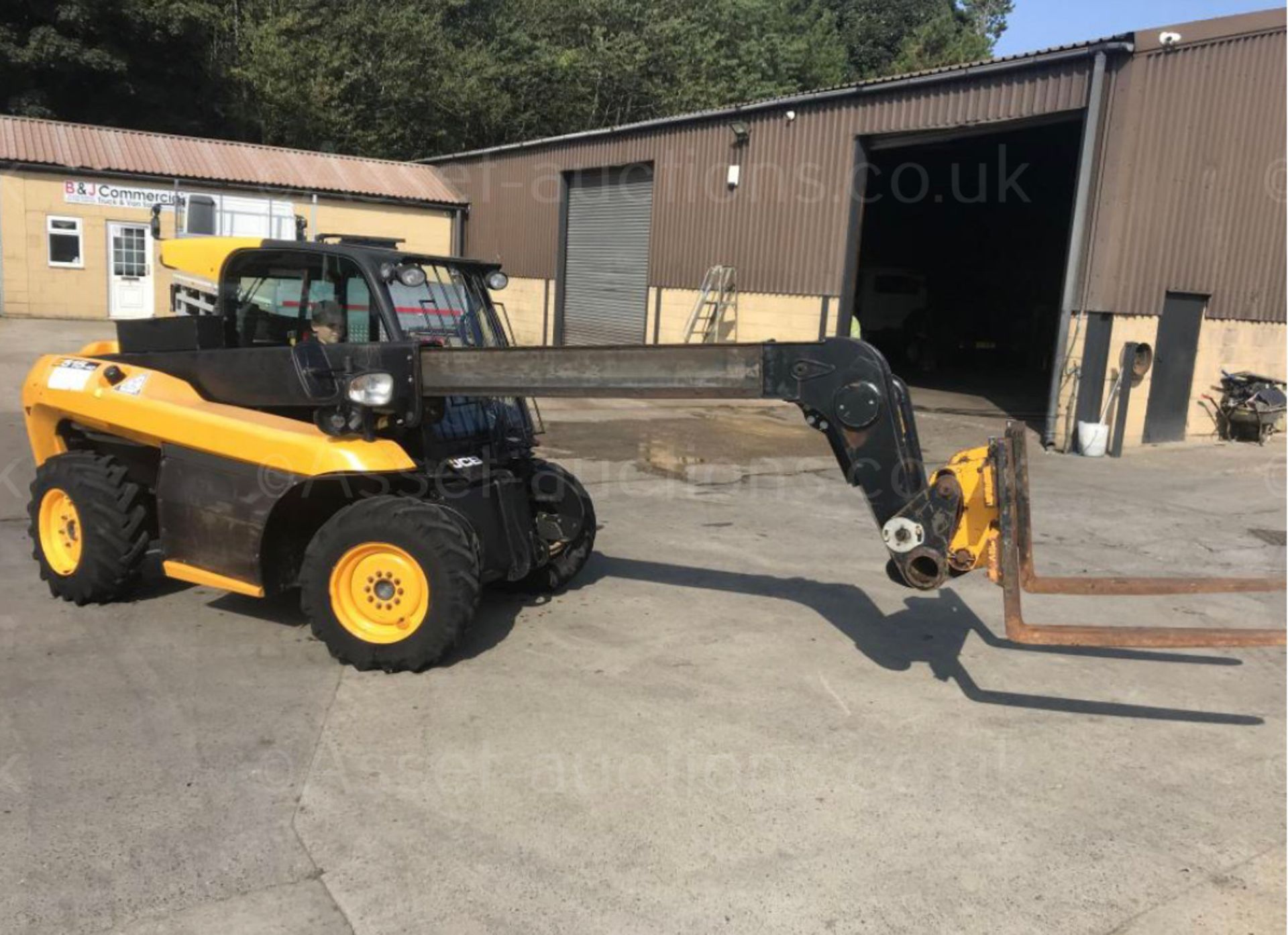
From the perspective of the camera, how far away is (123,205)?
23547 millimetres

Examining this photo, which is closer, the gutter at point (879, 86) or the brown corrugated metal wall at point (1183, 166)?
the brown corrugated metal wall at point (1183, 166)

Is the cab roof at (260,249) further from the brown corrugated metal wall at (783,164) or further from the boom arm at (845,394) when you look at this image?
the brown corrugated metal wall at (783,164)

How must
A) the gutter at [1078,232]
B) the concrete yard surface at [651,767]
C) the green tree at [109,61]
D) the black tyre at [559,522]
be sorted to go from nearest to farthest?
the concrete yard surface at [651,767] < the black tyre at [559,522] < the gutter at [1078,232] < the green tree at [109,61]

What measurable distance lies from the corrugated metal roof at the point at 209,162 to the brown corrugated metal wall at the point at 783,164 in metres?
5.84

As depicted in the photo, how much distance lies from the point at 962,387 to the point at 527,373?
18348mm

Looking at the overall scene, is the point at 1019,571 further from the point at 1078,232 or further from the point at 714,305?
Answer: the point at 714,305

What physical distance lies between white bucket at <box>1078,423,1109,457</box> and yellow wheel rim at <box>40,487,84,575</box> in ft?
38.6

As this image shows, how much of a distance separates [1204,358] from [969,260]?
14609mm

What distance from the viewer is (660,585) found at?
21.8 ft

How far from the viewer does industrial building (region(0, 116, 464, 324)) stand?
22703 mm

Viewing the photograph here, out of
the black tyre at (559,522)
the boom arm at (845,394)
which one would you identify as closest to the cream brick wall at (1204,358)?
the black tyre at (559,522)

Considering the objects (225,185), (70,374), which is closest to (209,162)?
(225,185)

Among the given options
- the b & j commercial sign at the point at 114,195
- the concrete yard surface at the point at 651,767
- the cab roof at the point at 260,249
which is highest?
the b & j commercial sign at the point at 114,195

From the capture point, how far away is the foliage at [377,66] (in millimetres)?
29828
